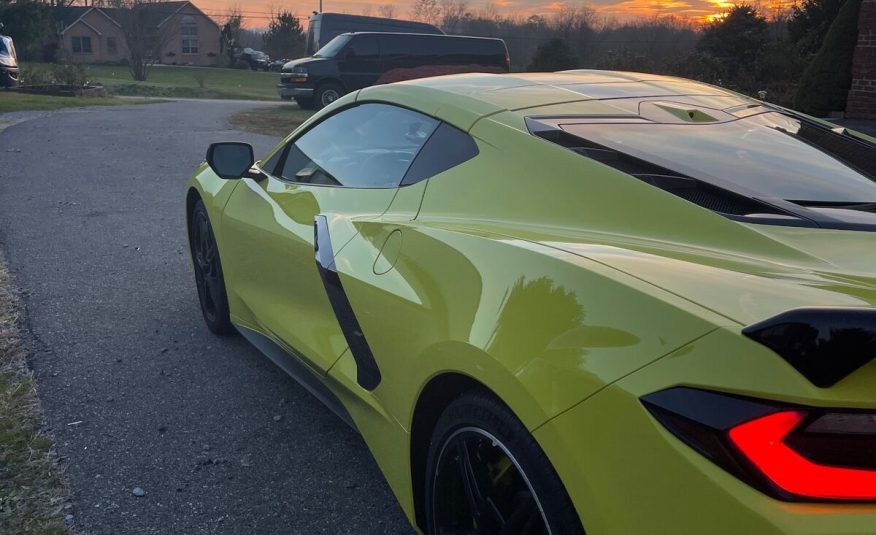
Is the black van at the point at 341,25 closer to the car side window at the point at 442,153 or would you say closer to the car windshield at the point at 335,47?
the car windshield at the point at 335,47

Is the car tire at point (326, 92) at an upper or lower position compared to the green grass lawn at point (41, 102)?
upper

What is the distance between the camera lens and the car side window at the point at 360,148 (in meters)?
2.92

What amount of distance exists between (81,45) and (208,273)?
72.3 meters

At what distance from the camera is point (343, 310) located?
2.70 metres

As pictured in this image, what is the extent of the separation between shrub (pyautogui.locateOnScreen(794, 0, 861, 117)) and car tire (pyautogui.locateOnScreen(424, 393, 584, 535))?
1229cm

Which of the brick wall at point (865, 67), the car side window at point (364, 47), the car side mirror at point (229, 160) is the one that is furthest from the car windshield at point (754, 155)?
the car side window at point (364, 47)

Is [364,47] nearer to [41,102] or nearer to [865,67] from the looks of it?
[41,102]

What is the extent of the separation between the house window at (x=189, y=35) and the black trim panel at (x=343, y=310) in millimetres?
75336

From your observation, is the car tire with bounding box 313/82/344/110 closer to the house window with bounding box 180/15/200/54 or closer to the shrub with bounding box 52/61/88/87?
the shrub with bounding box 52/61/88/87

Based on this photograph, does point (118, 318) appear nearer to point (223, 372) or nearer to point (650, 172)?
point (223, 372)

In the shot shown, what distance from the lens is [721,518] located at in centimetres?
131

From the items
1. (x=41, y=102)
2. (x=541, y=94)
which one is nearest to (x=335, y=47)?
(x=41, y=102)

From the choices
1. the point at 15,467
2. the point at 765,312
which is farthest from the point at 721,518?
the point at 15,467

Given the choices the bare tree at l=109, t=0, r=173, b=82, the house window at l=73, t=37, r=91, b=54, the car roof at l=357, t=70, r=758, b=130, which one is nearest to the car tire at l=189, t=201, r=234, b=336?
the car roof at l=357, t=70, r=758, b=130
